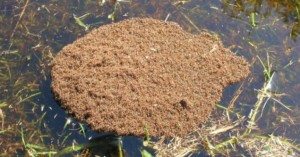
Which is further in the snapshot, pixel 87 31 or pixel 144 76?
pixel 87 31

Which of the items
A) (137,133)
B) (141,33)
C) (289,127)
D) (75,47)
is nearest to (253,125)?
(289,127)

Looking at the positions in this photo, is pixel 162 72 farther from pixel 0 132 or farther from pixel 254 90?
pixel 0 132

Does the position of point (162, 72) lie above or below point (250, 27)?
below
